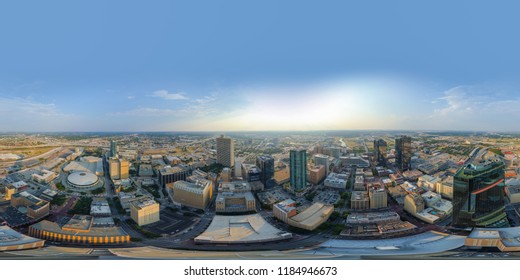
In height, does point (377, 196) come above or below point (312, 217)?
above

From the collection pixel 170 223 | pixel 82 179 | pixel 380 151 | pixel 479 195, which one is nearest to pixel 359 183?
pixel 380 151

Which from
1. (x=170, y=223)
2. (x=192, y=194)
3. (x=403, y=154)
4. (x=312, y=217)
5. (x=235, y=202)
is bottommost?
(x=170, y=223)

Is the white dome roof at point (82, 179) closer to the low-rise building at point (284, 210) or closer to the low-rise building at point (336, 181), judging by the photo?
the low-rise building at point (284, 210)

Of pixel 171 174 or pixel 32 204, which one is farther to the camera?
pixel 171 174

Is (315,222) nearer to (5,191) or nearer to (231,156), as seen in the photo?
(231,156)

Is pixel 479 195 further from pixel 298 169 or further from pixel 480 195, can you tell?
pixel 298 169

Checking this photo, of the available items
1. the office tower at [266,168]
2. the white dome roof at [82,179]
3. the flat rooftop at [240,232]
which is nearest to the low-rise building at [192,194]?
the flat rooftop at [240,232]
